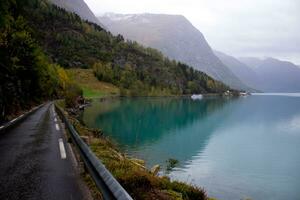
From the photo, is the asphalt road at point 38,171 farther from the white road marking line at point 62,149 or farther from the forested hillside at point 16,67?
the forested hillside at point 16,67

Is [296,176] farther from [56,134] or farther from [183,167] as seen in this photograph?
[56,134]

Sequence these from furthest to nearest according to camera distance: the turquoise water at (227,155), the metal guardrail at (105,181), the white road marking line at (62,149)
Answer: the turquoise water at (227,155) < the white road marking line at (62,149) < the metal guardrail at (105,181)

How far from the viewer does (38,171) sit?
11.8 m

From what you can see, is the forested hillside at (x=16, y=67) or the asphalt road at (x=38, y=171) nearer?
the asphalt road at (x=38, y=171)

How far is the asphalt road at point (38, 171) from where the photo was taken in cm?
918

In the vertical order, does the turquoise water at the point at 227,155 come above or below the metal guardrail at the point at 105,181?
below

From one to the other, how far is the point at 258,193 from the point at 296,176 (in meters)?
10.0

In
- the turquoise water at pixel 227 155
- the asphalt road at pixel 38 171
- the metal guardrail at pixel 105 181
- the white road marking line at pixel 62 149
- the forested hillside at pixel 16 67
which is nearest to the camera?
the metal guardrail at pixel 105 181

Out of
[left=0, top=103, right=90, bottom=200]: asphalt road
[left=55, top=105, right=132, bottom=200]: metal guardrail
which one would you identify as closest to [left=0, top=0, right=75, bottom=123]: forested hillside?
[left=0, top=103, right=90, bottom=200]: asphalt road

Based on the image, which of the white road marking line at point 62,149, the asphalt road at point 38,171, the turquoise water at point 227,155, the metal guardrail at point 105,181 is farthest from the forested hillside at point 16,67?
the metal guardrail at point 105,181

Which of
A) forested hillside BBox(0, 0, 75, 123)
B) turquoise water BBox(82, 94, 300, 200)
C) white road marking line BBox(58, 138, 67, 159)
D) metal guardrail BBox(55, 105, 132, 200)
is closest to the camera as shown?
metal guardrail BBox(55, 105, 132, 200)

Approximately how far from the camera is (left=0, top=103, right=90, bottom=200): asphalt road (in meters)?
9.18

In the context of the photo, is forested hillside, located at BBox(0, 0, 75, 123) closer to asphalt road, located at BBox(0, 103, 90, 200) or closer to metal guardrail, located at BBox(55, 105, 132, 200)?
asphalt road, located at BBox(0, 103, 90, 200)

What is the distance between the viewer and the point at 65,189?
31.3 ft
